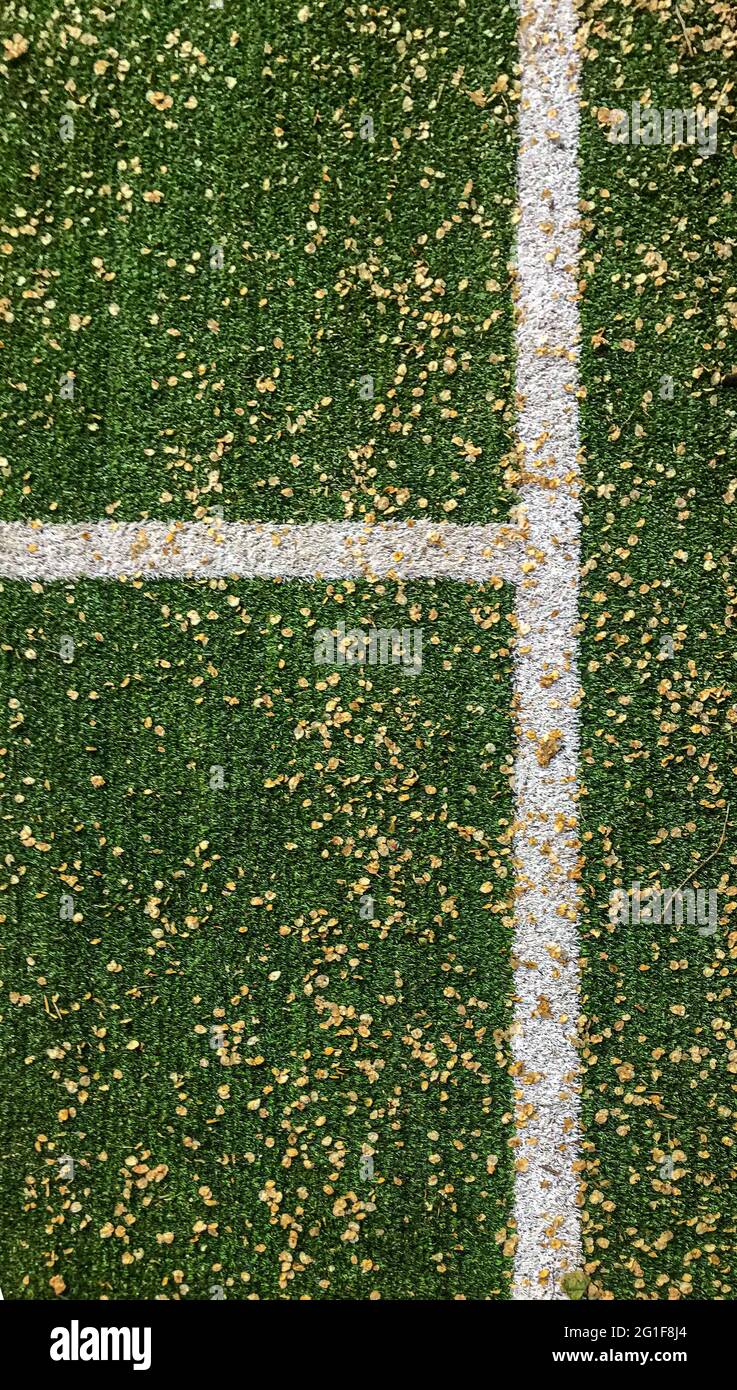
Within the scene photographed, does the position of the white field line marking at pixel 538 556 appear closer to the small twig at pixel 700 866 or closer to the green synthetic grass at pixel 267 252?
the green synthetic grass at pixel 267 252

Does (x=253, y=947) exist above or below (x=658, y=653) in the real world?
below

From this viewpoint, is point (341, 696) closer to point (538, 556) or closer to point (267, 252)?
point (538, 556)

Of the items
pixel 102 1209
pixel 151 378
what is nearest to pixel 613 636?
pixel 151 378

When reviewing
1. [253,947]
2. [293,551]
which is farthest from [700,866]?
[293,551]

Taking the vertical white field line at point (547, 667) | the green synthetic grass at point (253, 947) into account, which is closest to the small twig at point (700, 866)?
the vertical white field line at point (547, 667)

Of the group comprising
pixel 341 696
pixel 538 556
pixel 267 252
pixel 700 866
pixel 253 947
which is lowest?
pixel 253 947
